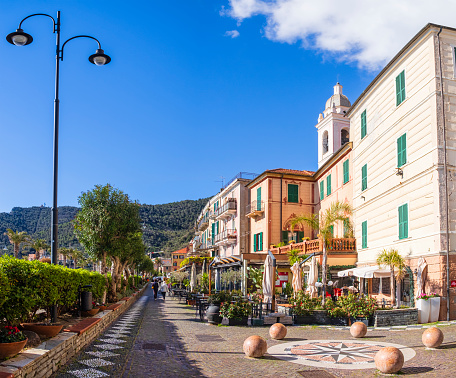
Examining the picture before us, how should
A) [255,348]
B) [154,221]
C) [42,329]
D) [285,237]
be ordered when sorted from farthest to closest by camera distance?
[154,221] < [285,237] < [255,348] < [42,329]

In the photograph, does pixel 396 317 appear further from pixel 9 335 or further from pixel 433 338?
pixel 9 335

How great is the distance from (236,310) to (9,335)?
10032 mm

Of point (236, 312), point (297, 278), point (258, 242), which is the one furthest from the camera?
point (258, 242)

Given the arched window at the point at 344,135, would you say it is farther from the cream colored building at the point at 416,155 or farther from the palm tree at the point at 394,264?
the palm tree at the point at 394,264

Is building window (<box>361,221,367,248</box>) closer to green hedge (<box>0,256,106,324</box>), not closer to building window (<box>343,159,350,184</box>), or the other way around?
building window (<box>343,159,350,184</box>)

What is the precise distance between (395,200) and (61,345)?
1581 cm

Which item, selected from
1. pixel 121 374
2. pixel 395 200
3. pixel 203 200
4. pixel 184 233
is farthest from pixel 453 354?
pixel 203 200

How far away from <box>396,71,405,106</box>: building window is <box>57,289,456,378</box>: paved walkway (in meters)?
9.81

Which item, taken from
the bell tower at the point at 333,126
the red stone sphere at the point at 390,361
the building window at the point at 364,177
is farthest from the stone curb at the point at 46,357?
the bell tower at the point at 333,126

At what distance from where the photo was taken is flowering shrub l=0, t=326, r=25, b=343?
6.75 m

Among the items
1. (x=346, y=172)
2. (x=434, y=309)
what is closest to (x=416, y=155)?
(x=434, y=309)

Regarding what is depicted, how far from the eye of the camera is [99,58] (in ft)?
37.7

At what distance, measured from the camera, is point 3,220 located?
16462cm

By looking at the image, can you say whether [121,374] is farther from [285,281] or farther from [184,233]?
[184,233]
